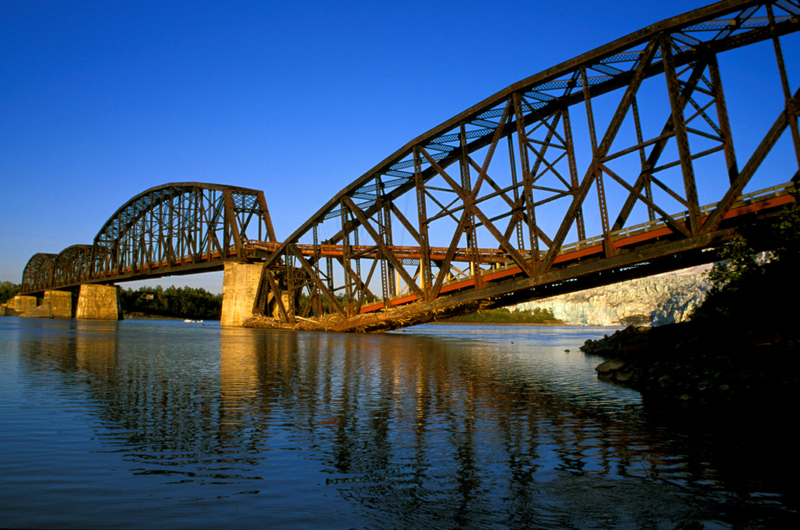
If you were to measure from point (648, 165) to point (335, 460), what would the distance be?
24.5 meters

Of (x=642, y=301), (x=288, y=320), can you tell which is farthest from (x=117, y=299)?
(x=642, y=301)

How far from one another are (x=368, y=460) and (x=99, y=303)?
13551cm

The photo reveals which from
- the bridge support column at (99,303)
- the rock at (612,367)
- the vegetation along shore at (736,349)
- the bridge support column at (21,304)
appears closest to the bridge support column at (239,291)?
the rock at (612,367)

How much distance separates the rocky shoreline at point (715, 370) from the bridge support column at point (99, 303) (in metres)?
127

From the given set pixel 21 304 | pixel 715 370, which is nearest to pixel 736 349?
pixel 715 370

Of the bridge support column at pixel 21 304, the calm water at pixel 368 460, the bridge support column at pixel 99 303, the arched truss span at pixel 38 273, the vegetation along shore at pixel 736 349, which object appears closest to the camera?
the calm water at pixel 368 460

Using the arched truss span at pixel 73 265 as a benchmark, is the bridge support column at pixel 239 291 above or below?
below

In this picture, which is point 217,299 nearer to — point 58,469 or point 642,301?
point 642,301

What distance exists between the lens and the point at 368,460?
7598 millimetres

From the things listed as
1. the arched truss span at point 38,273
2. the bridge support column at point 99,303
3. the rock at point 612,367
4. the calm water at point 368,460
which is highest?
the arched truss span at point 38,273

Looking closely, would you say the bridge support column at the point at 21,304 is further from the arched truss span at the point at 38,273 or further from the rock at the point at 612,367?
the rock at the point at 612,367

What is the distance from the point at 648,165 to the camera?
1024 inches

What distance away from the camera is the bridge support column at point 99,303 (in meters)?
120

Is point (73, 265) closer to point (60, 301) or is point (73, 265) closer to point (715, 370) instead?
point (60, 301)
